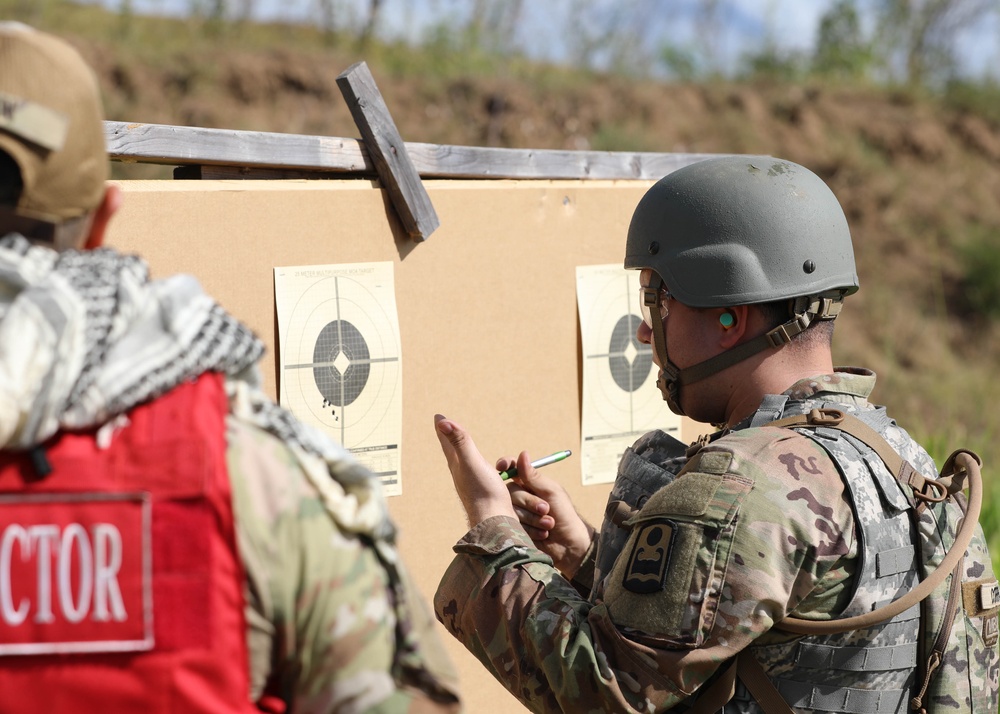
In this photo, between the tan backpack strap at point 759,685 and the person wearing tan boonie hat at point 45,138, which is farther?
the tan backpack strap at point 759,685

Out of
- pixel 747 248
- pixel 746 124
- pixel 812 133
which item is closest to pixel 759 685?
pixel 747 248

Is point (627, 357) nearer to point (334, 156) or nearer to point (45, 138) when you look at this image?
point (334, 156)

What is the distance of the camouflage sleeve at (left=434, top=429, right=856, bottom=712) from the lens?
A: 5.09ft

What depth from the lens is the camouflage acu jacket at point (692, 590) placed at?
155 centimetres

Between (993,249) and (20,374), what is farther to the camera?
(993,249)

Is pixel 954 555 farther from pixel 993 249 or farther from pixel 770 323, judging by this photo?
pixel 993 249

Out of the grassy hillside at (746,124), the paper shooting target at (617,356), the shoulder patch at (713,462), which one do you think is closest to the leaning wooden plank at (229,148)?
the paper shooting target at (617,356)

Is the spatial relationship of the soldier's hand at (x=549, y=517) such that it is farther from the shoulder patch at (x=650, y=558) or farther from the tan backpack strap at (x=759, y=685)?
the tan backpack strap at (x=759, y=685)

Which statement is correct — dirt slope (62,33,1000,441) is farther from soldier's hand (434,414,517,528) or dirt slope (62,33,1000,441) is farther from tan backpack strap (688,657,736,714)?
tan backpack strap (688,657,736,714)

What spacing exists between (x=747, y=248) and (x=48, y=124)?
129 cm

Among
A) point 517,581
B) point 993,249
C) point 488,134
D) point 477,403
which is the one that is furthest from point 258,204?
point 993,249

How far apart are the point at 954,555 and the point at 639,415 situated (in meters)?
1.34

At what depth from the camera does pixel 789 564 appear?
1556 millimetres

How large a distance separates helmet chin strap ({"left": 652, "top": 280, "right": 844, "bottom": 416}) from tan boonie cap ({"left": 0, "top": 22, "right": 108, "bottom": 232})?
1.20 meters
